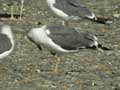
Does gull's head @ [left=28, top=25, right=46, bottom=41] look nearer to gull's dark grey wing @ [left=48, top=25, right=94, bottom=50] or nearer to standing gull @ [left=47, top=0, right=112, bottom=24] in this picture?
gull's dark grey wing @ [left=48, top=25, right=94, bottom=50]

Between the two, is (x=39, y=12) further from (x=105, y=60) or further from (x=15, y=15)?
(x=105, y=60)

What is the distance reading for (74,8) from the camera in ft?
43.6

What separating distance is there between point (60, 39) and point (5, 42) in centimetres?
120

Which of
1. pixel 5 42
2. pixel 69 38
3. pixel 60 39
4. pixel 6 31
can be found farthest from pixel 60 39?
pixel 5 42

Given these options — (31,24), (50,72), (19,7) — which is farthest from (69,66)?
(19,7)

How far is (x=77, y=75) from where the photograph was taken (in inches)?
402

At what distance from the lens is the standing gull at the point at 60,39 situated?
398 inches

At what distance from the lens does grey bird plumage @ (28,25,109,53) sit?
10109 millimetres

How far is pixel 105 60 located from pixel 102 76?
1.11 meters

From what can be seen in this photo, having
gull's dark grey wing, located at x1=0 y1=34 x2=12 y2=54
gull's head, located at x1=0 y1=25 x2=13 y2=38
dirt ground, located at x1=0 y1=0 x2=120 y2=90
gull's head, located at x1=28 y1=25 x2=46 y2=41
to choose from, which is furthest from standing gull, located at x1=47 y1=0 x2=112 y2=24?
gull's dark grey wing, located at x1=0 y1=34 x2=12 y2=54

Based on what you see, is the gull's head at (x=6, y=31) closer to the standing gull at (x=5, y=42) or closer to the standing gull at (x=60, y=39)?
the standing gull at (x=5, y=42)

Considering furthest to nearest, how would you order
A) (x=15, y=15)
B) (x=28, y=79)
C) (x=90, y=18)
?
(x=15, y=15), (x=90, y=18), (x=28, y=79)

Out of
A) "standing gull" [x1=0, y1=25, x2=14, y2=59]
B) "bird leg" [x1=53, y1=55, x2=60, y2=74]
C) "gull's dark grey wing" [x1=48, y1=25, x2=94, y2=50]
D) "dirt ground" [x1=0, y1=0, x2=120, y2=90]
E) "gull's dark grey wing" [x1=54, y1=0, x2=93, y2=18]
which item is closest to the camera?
"standing gull" [x1=0, y1=25, x2=14, y2=59]

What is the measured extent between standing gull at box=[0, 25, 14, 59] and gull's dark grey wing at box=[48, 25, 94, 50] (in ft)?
2.95
